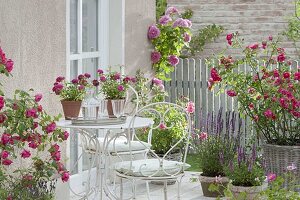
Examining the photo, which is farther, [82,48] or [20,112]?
[82,48]

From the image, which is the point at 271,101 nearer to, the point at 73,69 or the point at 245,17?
the point at 73,69

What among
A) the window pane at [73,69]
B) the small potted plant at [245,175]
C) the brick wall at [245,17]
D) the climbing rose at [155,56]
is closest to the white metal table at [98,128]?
the window pane at [73,69]

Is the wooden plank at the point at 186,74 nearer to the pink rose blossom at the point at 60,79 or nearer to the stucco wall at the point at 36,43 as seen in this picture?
the stucco wall at the point at 36,43

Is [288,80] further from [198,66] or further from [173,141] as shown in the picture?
[198,66]

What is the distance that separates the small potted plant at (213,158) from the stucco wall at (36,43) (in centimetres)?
134

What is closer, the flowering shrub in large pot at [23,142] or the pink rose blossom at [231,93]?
the flowering shrub in large pot at [23,142]

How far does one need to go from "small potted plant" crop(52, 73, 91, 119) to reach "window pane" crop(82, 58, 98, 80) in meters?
1.23

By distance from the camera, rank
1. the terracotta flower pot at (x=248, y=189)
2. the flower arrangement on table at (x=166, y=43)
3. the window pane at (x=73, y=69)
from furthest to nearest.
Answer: the flower arrangement on table at (x=166, y=43) < the window pane at (x=73, y=69) < the terracotta flower pot at (x=248, y=189)

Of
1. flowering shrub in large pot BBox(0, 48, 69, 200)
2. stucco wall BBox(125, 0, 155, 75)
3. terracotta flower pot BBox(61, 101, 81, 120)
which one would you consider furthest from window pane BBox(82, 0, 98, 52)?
flowering shrub in large pot BBox(0, 48, 69, 200)

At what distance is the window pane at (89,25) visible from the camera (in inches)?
332

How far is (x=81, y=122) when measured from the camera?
6.73m

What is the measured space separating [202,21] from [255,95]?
14.8ft

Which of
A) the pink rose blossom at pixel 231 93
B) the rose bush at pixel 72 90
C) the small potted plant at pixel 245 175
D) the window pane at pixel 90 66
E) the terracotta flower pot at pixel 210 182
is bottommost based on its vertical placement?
the terracotta flower pot at pixel 210 182

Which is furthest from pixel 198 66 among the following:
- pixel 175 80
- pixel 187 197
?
pixel 187 197
